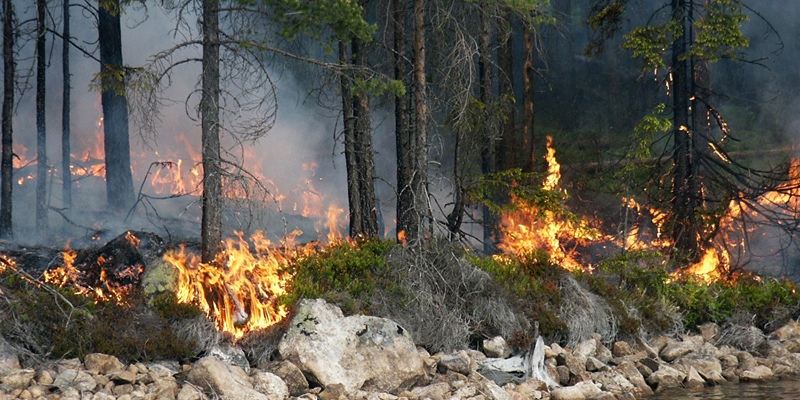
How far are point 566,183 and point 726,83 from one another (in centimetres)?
987

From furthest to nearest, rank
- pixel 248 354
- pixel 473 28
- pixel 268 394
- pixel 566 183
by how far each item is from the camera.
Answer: pixel 566 183 → pixel 473 28 → pixel 248 354 → pixel 268 394

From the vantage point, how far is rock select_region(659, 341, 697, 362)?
40.5 feet

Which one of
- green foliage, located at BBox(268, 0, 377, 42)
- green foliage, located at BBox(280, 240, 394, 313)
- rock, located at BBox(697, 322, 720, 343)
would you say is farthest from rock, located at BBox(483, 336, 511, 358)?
green foliage, located at BBox(268, 0, 377, 42)

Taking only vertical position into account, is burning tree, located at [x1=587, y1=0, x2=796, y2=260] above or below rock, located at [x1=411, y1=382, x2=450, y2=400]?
above

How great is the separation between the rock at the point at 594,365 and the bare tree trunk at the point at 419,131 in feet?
10.6

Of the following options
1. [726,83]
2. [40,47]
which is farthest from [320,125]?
[726,83]

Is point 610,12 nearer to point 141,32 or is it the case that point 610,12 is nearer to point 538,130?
point 538,130

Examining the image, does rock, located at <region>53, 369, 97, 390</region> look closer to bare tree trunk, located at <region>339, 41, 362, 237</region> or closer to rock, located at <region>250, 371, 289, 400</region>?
rock, located at <region>250, 371, 289, 400</region>

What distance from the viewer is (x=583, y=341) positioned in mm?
11852

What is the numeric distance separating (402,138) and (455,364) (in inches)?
196

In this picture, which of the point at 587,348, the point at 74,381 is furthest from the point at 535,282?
the point at 74,381

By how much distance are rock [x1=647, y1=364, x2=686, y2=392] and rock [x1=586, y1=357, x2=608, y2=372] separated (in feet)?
2.40

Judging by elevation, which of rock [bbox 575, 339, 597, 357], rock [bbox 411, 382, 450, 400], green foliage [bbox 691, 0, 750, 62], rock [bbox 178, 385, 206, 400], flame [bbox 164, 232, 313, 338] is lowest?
rock [bbox 411, 382, 450, 400]

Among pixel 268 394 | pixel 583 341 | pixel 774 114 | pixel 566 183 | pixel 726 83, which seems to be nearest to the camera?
Answer: pixel 268 394
